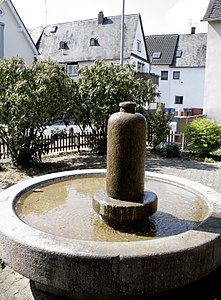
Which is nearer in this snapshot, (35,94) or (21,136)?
(35,94)

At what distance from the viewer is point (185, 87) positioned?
120 feet

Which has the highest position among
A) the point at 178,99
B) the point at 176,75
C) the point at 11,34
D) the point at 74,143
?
the point at 11,34

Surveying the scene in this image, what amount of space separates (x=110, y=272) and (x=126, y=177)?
119cm

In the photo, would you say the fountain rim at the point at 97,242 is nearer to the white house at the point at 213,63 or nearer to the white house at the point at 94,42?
the white house at the point at 213,63

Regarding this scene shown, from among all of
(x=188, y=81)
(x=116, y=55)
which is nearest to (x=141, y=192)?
(x=116, y=55)

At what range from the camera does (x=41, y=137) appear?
981 cm

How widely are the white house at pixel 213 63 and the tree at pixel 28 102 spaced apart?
9048 millimetres

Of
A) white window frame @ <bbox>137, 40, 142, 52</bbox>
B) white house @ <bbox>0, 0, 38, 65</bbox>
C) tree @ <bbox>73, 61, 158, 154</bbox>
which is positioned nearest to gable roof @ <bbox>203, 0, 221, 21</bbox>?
tree @ <bbox>73, 61, 158, 154</bbox>

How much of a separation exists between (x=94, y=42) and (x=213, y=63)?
62.2ft

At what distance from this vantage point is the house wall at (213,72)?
15555 mm

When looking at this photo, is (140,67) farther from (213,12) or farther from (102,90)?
(102,90)

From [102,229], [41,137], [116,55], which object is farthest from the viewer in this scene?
[116,55]

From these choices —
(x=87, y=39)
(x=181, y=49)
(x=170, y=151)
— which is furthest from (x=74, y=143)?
(x=181, y=49)

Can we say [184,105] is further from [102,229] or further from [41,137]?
[102,229]
